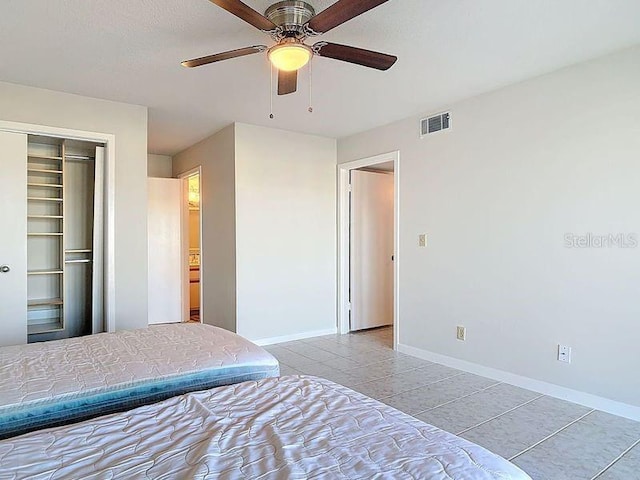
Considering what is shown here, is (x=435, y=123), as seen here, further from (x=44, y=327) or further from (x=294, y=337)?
(x=44, y=327)

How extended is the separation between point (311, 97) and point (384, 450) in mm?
3203

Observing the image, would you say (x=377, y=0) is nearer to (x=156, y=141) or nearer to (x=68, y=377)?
(x=68, y=377)

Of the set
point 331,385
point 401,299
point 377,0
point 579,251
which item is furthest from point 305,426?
point 401,299

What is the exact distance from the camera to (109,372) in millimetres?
1914

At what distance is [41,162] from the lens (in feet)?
13.4

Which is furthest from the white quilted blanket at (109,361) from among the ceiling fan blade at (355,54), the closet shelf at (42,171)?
the closet shelf at (42,171)

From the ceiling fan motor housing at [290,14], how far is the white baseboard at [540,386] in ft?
10.1

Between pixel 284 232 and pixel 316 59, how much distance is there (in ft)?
7.73

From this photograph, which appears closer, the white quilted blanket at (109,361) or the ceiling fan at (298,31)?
the white quilted blanket at (109,361)

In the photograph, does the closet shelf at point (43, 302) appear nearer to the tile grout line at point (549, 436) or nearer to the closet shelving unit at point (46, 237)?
the closet shelving unit at point (46, 237)

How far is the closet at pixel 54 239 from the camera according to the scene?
11.4 feet

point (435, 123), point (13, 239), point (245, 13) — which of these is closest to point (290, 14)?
point (245, 13)

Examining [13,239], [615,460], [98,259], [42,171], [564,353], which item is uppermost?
[42,171]

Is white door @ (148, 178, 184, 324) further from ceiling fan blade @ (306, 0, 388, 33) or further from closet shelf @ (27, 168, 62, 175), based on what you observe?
ceiling fan blade @ (306, 0, 388, 33)
